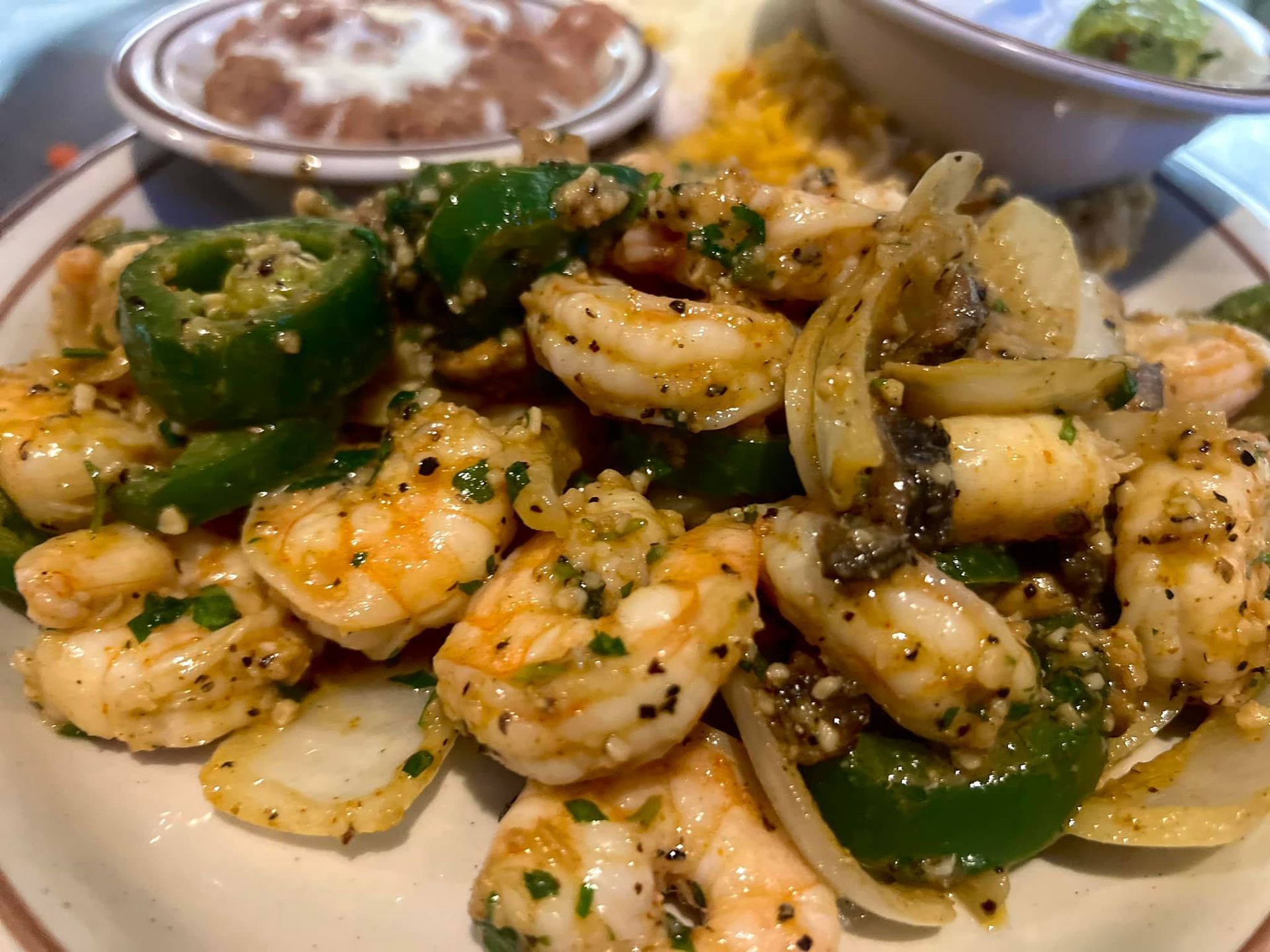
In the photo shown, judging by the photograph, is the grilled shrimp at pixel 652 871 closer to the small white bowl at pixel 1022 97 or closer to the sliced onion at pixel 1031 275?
the sliced onion at pixel 1031 275

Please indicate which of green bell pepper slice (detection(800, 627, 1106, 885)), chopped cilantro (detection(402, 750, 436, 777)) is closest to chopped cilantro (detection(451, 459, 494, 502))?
chopped cilantro (detection(402, 750, 436, 777))

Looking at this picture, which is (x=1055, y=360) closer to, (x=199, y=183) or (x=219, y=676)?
(x=219, y=676)

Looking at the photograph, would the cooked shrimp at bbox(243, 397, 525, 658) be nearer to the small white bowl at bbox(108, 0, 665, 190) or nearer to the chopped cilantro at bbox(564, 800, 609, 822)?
the chopped cilantro at bbox(564, 800, 609, 822)

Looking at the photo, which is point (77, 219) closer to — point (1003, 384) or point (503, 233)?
point (503, 233)

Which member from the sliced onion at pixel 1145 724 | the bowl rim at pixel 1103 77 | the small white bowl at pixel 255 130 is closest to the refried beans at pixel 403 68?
the small white bowl at pixel 255 130

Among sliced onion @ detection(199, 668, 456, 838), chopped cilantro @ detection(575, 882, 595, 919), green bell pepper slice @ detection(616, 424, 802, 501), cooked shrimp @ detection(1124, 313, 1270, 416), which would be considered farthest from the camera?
cooked shrimp @ detection(1124, 313, 1270, 416)

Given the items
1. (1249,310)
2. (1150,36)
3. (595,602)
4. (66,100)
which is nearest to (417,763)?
(595,602)
